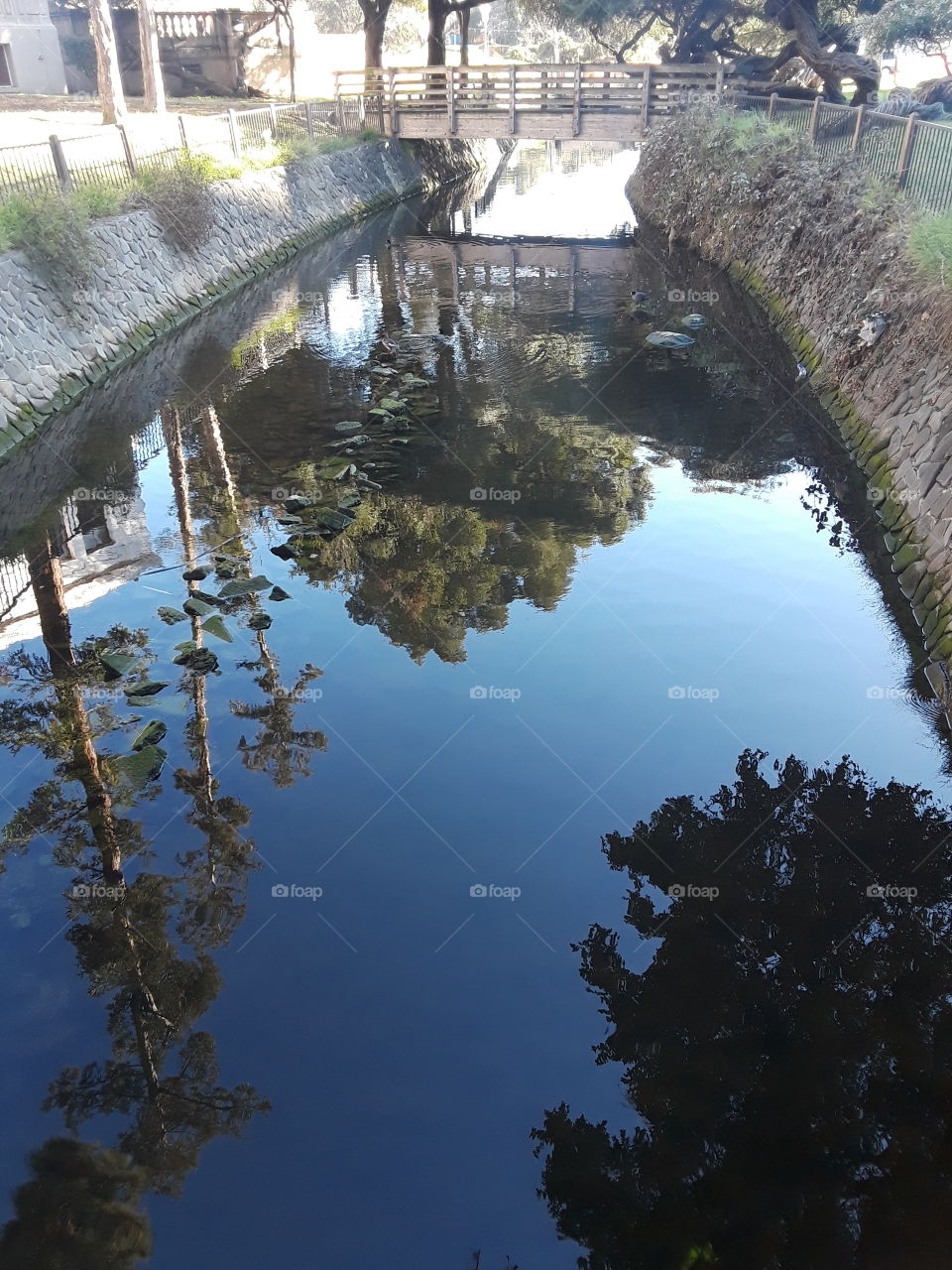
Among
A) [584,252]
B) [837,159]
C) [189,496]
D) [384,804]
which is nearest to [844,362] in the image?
[837,159]

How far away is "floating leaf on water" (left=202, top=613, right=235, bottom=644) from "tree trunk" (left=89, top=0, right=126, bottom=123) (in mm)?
22560

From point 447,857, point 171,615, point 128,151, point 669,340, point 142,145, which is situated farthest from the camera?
point 142,145

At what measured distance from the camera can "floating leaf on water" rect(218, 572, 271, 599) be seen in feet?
34.0

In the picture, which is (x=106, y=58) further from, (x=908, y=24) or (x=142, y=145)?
(x=908, y=24)

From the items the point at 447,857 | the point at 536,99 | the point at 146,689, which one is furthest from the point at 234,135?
the point at 447,857

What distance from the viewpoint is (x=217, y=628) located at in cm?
970

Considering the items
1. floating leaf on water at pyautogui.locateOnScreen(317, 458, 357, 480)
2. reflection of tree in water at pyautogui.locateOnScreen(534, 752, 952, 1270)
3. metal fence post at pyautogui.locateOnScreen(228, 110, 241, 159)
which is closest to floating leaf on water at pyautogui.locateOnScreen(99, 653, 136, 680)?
floating leaf on water at pyautogui.locateOnScreen(317, 458, 357, 480)

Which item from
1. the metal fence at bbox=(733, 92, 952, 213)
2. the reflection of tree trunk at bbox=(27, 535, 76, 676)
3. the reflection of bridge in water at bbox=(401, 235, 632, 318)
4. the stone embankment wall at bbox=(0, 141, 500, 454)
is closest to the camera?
the reflection of tree trunk at bbox=(27, 535, 76, 676)

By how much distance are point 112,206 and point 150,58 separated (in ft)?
51.8

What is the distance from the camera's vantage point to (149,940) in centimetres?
631

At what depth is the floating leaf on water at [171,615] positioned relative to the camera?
9.93 m

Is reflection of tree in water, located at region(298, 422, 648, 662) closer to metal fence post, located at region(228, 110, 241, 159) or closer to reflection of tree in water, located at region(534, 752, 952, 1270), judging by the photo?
reflection of tree in water, located at region(534, 752, 952, 1270)

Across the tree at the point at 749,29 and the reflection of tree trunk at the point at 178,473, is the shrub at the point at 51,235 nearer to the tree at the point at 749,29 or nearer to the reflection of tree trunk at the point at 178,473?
the reflection of tree trunk at the point at 178,473

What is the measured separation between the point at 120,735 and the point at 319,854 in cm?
229
